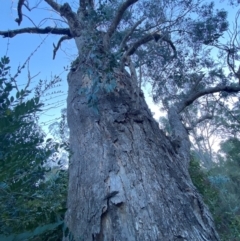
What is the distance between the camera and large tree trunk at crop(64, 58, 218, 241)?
4.85ft

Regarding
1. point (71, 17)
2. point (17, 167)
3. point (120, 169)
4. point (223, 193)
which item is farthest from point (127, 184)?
point (223, 193)

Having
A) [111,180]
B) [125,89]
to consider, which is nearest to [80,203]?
[111,180]

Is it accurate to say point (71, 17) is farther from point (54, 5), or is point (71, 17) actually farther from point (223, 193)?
point (223, 193)

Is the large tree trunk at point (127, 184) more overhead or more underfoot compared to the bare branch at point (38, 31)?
more underfoot

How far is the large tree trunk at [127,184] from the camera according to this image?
1.48 m

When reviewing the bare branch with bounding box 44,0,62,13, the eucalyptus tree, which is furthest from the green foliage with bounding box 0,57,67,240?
the bare branch with bounding box 44,0,62,13

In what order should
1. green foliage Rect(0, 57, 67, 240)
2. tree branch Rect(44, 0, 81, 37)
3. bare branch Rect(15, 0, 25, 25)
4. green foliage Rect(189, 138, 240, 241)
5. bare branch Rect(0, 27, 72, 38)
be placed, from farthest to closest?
bare branch Rect(15, 0, 25, 25), bare branch Rect(0, 27, 72, 38), green foliage Rect(189, 138, 240, 241), tree branch Rect(44, 0, 81, 37), green foliage Rect(0, 57, 67, 240)

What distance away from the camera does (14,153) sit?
118 centimetres

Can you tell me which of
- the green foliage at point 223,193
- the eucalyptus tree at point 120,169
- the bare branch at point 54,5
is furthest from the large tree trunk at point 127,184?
the bare branch at point 54,5

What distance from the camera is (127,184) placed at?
1.76 metres

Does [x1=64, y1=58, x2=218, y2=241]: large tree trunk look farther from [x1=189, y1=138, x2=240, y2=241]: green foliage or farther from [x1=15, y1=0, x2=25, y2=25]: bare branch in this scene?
[x1=15, y1=0, x2=25, y2=25]: bare branch

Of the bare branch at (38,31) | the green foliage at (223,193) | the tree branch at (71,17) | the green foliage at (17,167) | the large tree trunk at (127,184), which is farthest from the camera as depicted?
the bare branch at (38,31)

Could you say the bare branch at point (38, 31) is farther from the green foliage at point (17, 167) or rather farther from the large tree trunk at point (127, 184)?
the green foliage at point (17, 167)

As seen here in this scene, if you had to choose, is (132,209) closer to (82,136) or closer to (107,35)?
(82,136)
